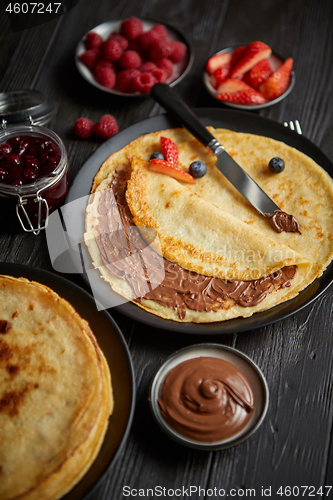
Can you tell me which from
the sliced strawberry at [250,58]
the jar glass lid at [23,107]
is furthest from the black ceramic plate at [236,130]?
the jar glass lid at [23,107]

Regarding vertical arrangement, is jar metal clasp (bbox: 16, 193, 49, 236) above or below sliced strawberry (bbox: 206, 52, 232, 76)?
below

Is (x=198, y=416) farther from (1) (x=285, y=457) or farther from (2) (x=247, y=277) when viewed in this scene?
(2) (x=247, y=277)

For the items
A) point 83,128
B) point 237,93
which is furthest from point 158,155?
point 237,93

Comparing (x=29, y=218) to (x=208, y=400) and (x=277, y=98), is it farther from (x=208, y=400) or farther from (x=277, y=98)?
(x=277, y=98)

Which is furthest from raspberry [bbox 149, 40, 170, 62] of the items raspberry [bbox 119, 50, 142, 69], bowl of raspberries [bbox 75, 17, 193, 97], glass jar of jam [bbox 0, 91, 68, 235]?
glass jar of jam [bbox 0, 91, 68, 235]

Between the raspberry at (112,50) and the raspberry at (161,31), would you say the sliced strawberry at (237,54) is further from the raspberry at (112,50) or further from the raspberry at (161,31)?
the raspberry at (112,50)

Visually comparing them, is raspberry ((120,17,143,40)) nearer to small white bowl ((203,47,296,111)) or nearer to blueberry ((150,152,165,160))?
small white bowl ((203,47,296,111))

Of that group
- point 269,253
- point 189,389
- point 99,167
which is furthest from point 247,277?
point 99,167

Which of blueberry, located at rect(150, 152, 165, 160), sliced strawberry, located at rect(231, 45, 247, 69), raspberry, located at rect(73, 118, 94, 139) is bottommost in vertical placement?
raspberry, located at rect(73, 118, 94, 139)
